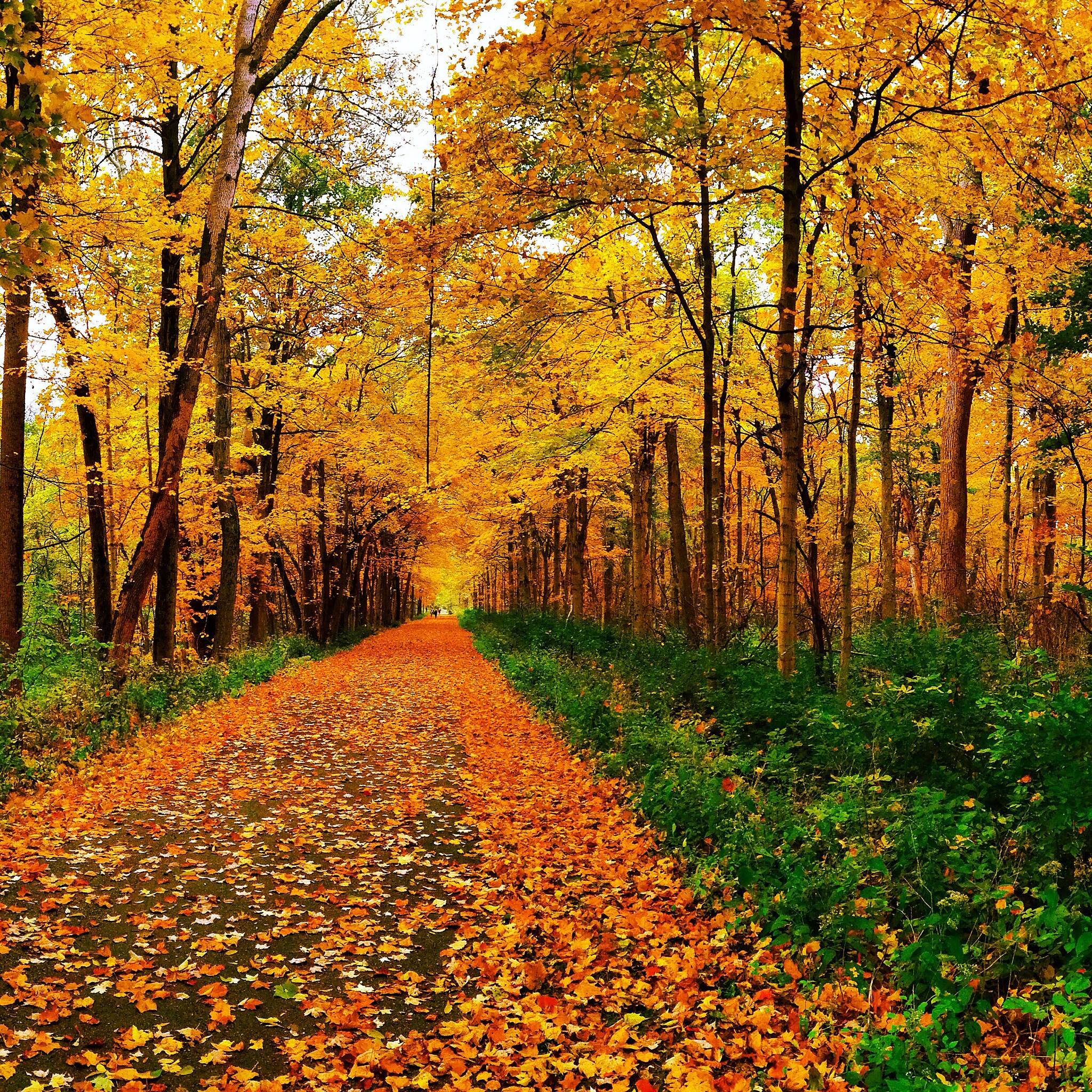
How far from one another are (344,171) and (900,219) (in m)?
9.11

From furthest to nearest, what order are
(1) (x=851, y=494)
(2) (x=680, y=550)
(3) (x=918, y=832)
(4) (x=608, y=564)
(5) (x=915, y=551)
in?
(4) (x=608, y=564)
(5) (x=915, y=551)
(2) (x=680, y=550)
(1) (x=851, y=494)
(3) (x=918, y=832)

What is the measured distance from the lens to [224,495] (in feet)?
56.9

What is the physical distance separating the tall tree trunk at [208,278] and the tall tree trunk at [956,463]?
34.0 feet

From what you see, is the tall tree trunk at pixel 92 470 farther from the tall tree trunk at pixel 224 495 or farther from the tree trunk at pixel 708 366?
the tree trunk at pixel 708 366

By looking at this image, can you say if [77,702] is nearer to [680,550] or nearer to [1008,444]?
[680,550]

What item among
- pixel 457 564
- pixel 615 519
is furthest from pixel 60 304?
pixel 457 564

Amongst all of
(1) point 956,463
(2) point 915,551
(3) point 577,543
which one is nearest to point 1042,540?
(1) point 956,463

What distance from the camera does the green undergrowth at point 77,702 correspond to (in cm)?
824

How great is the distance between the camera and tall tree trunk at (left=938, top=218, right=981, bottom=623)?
41.2 ft

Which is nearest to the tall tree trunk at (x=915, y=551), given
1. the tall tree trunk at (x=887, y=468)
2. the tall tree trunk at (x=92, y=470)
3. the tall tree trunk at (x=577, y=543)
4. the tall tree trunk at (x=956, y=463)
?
the tall tree trunk at (x=887, y=468)

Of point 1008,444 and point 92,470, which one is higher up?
point 1008,444

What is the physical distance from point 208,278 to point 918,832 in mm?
10777

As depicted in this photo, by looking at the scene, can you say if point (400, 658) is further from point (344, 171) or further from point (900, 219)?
point (900, 219)

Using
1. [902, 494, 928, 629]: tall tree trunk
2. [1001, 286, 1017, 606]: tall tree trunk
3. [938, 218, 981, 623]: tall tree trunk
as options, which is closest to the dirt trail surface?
[938, 218, 981, 623]: tall tree trunk
